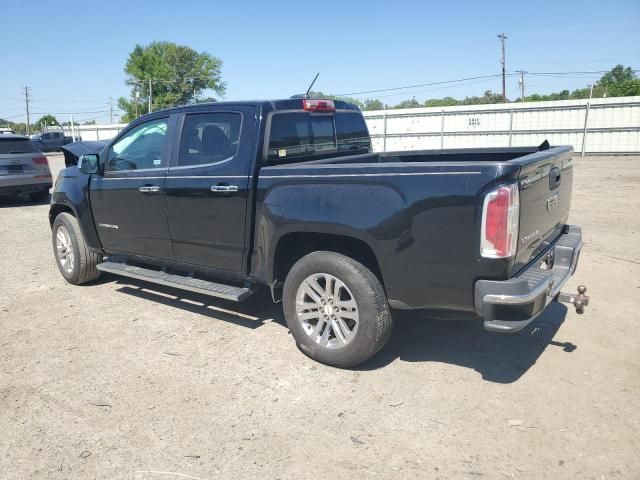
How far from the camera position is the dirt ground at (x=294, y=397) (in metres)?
2.73

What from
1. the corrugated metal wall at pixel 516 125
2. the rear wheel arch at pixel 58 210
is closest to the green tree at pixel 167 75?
the corrugated metal wall at pixel 516 125

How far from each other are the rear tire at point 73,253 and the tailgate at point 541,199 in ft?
15.1

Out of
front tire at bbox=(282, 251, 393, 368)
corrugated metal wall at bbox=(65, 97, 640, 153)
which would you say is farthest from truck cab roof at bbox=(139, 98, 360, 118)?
corrugated metal wall at bbox=(65, 97, 640, 153)

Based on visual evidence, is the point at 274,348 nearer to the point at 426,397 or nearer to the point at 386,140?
the point at 426,397

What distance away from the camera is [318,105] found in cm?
468

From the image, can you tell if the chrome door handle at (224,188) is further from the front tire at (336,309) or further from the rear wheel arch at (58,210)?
the rear wheel arch at (58,210)

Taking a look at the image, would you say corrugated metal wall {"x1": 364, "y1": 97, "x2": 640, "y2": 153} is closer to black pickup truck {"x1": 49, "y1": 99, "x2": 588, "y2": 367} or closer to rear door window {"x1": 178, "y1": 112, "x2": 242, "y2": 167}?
black pickup truck {"x1": 49, "y1": 99, "x2": 588, "y2": 367}

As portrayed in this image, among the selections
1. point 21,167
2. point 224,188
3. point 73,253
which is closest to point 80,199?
point 73,253

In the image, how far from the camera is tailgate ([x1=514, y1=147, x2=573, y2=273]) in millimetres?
3133

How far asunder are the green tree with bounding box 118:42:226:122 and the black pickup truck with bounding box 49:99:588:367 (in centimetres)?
7680

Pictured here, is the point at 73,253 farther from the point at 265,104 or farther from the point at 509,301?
the point at 509,301

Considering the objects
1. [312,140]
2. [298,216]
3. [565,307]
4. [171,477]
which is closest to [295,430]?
[171,477]

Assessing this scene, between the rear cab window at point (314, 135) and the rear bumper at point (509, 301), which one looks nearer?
the rear bumper at point (509, 301)

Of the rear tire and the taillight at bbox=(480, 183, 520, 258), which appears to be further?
the rear tire
